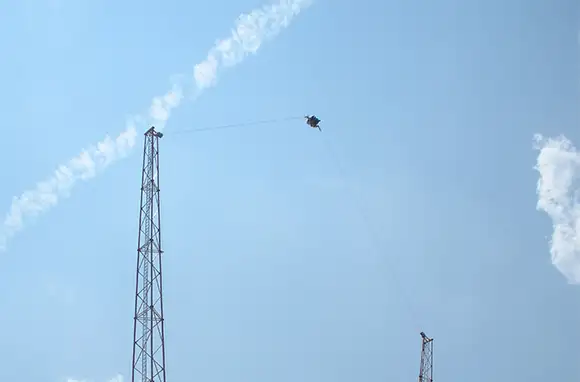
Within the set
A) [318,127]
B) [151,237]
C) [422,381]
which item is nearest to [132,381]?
[151,237]

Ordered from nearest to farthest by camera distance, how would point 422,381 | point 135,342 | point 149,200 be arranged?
point 135,342
point 149,200
point 422,381

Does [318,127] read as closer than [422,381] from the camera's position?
Yes

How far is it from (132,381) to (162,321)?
813 cm

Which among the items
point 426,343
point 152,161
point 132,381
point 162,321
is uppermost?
point 152,161

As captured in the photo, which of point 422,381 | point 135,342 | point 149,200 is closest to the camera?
point 135,342

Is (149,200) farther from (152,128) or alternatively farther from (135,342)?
(135,342)

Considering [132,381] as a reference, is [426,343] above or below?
above

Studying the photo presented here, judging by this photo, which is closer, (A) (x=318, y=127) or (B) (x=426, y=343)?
(A) (x=318, y=127)

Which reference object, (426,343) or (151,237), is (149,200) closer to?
(151,237)

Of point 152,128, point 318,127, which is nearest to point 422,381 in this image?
point 318,127

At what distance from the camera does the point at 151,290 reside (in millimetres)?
99312

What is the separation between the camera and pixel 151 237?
3994 inches

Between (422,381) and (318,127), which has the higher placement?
(318,127)

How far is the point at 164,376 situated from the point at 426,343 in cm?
6680
